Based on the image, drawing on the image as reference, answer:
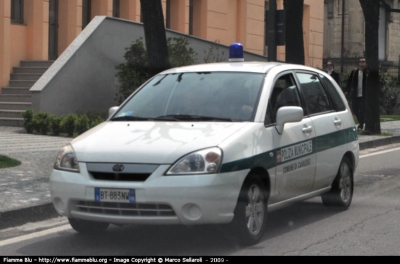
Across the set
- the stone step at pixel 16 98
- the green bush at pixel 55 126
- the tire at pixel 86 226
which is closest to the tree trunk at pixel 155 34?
the green bush at pixel 55 126

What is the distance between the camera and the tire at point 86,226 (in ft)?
25.9

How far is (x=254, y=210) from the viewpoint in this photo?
7551mm

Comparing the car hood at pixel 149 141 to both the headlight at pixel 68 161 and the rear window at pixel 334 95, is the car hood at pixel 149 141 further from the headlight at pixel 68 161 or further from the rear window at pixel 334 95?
the rear window at pixel 334 95

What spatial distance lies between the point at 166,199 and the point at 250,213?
3.02ft

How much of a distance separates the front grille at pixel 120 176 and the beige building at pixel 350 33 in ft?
152

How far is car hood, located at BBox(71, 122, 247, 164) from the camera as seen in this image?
7086 millimetres

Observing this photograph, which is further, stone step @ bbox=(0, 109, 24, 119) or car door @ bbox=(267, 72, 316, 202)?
stone step @ bbox=(0, 109, 24, 119)

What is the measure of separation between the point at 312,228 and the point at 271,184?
0.95 meters

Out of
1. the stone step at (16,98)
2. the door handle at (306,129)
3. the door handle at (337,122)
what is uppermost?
the stone step at (16,98)

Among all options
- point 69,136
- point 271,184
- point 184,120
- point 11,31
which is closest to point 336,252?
point 271,184

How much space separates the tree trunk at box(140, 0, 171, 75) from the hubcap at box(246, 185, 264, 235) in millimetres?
7715

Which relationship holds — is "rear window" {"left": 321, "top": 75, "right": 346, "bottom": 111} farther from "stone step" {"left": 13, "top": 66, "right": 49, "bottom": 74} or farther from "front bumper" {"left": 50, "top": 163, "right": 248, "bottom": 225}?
"stone step" {"left": 13, "top": 66, "right": 49, "bottom": 74}

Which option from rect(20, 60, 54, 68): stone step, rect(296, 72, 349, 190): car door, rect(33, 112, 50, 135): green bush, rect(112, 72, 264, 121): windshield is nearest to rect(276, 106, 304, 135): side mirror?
rect(112, 72, 264, 121): windshield

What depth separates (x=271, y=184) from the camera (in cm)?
782
